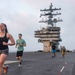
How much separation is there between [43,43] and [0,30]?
82.9 meters

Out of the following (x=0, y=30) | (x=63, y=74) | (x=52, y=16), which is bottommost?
(x=63, y=74)

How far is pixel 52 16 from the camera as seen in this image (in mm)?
98250

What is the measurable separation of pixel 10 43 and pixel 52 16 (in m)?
89.6

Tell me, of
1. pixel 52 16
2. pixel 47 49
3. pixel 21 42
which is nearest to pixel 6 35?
pixel 21 42

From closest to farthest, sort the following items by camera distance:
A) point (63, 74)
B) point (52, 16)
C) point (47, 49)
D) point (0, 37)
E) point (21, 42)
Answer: point (0, 37), point (63, 74), point (21, 42), point (47, 49), point (52, 16)

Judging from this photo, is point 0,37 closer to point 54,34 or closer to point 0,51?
point 0,51

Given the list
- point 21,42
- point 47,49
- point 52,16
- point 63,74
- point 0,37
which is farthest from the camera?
point 52,16

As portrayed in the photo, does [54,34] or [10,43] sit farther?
[54,34]

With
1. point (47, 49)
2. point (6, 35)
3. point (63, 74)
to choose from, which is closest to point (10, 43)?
point (6, 35)

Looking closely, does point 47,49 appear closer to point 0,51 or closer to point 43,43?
point 43,43

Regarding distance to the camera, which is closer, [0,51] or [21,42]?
[0,51]

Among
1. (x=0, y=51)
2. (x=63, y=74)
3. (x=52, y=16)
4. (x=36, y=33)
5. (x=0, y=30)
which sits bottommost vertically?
(x=63, y=74)

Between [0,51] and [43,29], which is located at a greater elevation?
[43,29]

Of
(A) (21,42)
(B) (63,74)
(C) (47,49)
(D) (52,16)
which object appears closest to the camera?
(B) (63,74)
